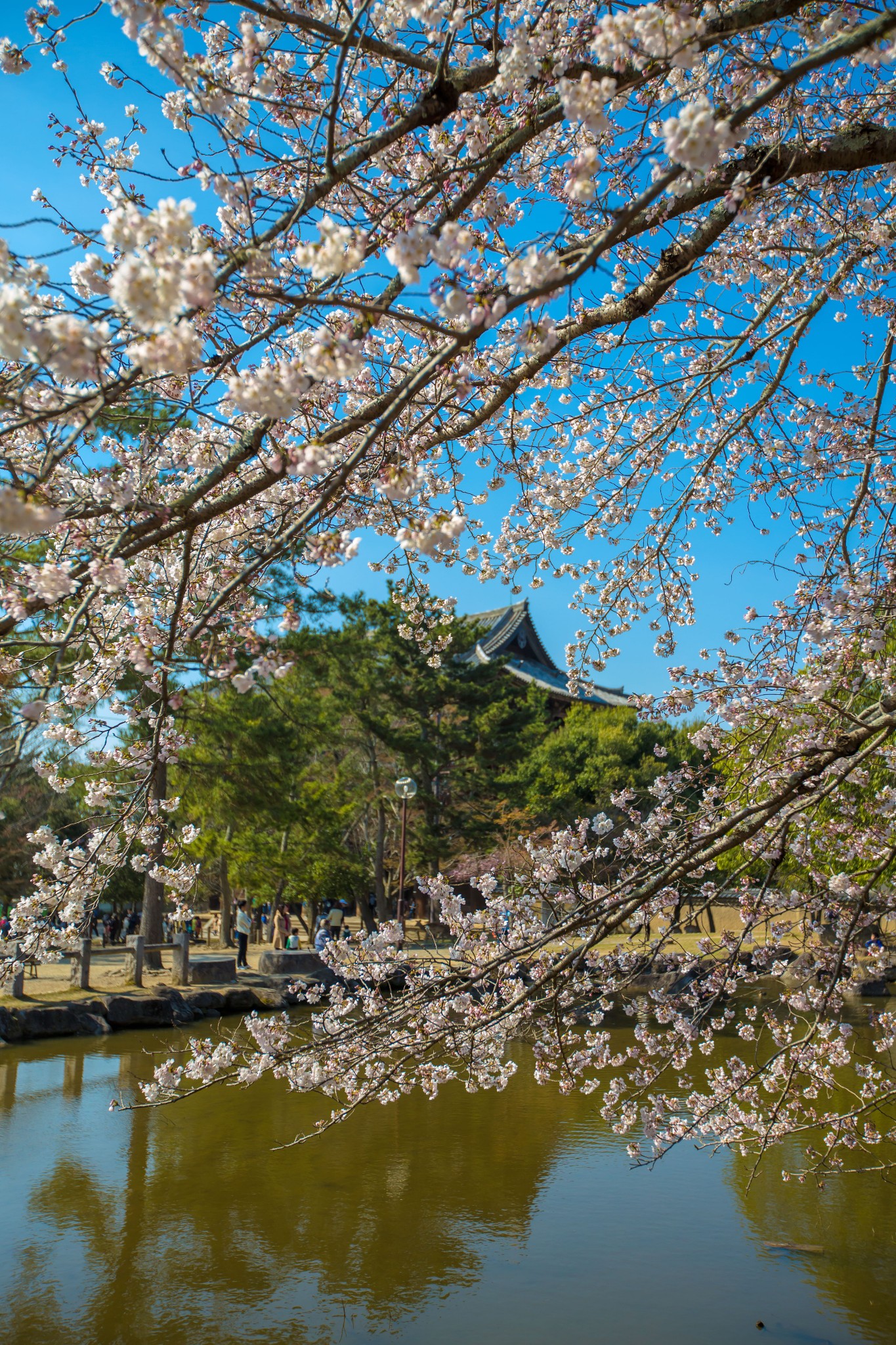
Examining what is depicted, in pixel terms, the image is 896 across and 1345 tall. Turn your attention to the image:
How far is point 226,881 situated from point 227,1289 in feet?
49.6

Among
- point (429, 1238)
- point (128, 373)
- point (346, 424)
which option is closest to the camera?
point (128, 373)

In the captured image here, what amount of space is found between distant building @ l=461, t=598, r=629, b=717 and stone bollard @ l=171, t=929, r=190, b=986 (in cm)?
1535

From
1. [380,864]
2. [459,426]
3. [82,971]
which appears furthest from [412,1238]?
[380,864]

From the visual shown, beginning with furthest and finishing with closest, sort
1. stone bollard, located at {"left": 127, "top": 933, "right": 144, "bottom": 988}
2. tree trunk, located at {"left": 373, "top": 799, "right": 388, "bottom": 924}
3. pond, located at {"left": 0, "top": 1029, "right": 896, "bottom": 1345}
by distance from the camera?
tree trunk, located at {"left": 373, "top": 799, "right": 388, "bottom": 924}, stone bollard, located at {"left": 127, "top": 933, "right": 144, "bottom": 988}, pond, located at {"left": 0, "top": 1029, "right": 896, "bottom": 1345}

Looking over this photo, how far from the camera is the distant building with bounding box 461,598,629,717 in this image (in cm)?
2778

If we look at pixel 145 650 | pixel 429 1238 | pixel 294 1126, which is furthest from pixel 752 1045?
pixel 145 650

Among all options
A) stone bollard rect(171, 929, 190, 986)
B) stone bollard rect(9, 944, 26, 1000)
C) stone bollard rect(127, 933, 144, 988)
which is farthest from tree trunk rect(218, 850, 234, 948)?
stone bollard rect(9, 944, 26, 1000)

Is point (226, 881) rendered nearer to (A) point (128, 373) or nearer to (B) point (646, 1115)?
(B) point (646, 1115)

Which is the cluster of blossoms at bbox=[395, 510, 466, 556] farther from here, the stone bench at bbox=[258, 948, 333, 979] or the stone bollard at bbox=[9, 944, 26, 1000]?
the stone bench at bbox=[258, 948, 333, 979]

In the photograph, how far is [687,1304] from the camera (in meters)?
4.38

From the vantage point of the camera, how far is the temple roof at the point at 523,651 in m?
28.0

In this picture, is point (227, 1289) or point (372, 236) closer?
point (372, 236)

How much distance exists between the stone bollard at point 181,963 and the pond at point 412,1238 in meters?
5.01

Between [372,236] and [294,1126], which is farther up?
[372,236]
